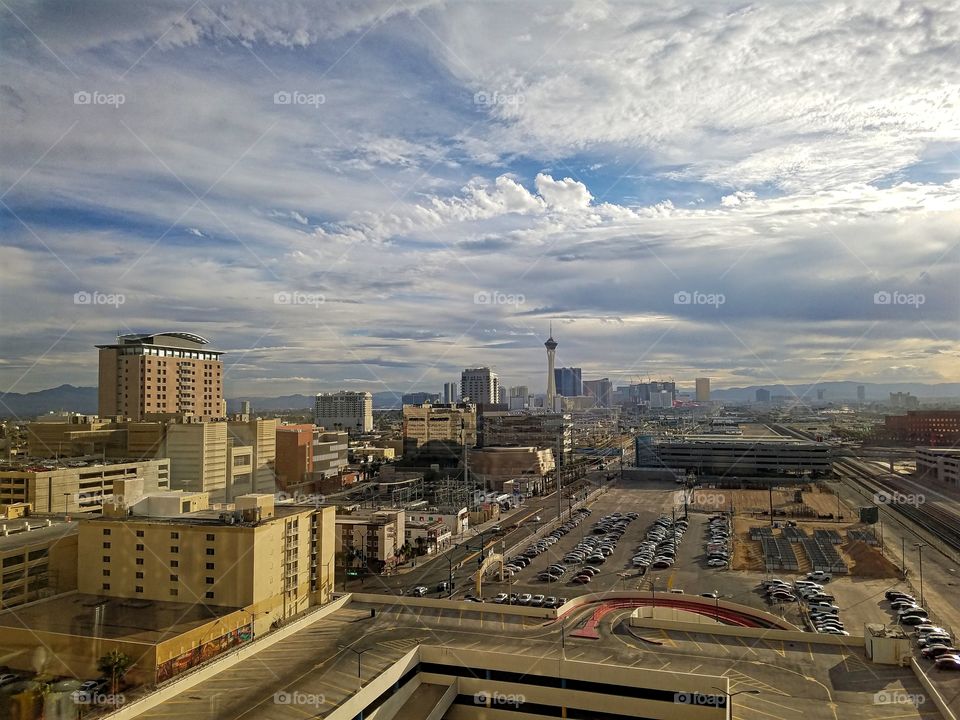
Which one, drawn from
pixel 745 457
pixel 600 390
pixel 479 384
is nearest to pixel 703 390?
pixel 600 390

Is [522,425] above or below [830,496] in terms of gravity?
above

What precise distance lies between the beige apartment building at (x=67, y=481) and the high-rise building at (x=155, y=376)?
8132 millimetres

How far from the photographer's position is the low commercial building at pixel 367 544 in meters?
14.6

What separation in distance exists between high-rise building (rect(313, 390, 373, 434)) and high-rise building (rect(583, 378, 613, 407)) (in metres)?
39.7

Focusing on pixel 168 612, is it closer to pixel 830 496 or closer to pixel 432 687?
pixel 432 687

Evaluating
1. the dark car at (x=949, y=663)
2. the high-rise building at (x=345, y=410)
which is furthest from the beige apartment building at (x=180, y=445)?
the high-rise building at (x=345, y=410)

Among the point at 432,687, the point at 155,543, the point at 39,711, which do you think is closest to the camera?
the point at 39,711

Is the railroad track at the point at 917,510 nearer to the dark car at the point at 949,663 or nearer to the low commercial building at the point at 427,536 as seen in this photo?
the dark car at the point at 949,663

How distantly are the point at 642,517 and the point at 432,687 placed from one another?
15.3 m

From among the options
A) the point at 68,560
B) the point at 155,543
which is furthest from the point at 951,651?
the point at 68,560

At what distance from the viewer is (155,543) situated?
371 inches

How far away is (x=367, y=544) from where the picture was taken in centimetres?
1478

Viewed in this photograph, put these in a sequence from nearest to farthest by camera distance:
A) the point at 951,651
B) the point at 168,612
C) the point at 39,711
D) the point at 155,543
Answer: the point at 39,711 → the point at 951,651 → the point at 168,612 → the point at 155,543

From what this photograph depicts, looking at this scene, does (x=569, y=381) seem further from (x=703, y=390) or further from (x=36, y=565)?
(x=36, y=565)
